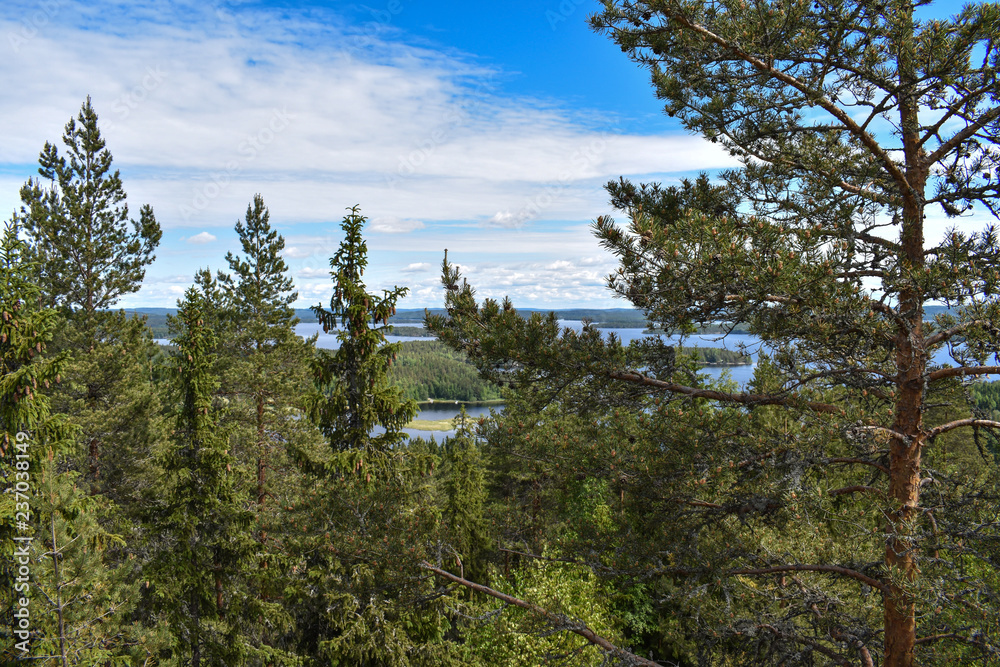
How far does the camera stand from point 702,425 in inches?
245

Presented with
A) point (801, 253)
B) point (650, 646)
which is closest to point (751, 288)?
point (801, 253)

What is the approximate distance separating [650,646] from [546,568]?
314 inches

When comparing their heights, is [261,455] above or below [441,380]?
above

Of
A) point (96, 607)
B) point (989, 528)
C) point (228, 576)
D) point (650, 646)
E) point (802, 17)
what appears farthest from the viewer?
point (650, 646)

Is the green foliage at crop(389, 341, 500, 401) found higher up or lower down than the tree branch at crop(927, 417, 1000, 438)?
lower down

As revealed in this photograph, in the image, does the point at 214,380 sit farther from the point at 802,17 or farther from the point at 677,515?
the point at 802,17

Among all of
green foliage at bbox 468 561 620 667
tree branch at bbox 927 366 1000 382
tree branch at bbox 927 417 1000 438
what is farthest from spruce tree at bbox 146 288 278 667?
tree branch at bbox 927 366 1000 382

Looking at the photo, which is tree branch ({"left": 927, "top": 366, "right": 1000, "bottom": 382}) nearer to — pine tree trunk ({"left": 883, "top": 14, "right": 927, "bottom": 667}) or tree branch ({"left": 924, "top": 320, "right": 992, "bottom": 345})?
pine tree trunk ({"left": 883, "top": 14, "right": 927, "bottom": 667})

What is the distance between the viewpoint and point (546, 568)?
13430mm

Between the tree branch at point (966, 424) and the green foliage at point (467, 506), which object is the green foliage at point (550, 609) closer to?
the green foliage at point (467, 506)

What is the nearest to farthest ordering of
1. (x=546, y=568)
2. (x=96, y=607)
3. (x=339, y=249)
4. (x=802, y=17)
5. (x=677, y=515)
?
(x=802, y=17)
(x=677, y=515)
(x=96, y=607)
(x=339, y=249)
(x=546, y=568)

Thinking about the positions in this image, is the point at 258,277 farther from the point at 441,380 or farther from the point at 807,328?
the point at 441,380

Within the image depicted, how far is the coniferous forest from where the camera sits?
4695 mm

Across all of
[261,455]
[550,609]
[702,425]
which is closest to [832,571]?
[702,425]
